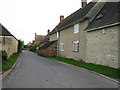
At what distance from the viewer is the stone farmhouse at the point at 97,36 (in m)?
13.6

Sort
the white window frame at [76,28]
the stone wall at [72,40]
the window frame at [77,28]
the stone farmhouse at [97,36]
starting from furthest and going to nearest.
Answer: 1. the white window frame at [76,28]
2. the window frame at [77,28]
3. the stone wall at [72,40]
4. the stone farmhouse at [97,36]

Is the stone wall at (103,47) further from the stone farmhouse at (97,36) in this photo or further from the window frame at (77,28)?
the window frame at (77,28)

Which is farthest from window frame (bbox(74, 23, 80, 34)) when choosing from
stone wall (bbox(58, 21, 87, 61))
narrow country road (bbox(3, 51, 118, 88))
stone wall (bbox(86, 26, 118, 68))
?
narrow country road (bbox(3, 51, 118, 88))

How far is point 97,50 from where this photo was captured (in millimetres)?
15875

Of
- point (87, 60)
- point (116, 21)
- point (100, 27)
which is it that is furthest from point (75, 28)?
point (116, 21)

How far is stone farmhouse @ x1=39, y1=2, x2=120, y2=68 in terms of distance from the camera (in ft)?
44.5

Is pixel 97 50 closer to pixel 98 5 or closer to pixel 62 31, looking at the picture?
pixel 98 5

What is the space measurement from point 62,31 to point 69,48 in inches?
229

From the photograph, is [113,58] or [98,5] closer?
[113,58]

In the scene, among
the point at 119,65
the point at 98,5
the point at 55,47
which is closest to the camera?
the point at 119,65

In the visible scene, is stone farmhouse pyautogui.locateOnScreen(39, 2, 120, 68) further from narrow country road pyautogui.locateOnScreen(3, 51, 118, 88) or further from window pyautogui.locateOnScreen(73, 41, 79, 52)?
narrow country road pyautogui.locateOnScreen(3, 51, 118, 88)

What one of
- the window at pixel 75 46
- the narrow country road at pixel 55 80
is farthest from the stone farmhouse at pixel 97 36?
the narrow country road at pixel 55 80

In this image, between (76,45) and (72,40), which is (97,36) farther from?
(72,40)

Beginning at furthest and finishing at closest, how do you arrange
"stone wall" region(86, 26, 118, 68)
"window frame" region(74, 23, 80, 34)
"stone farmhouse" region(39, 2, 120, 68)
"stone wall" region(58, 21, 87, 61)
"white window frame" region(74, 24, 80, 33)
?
"white window frame" region(74, 24, 80, 33) → "window frame" region(74, 23, 80, 34) → "stone wall" region(58, 21, 87, 61) → "stone farmhouse" region(39, 2, 120, 68) → "stone wall" region(86, 26, 118, 68)
